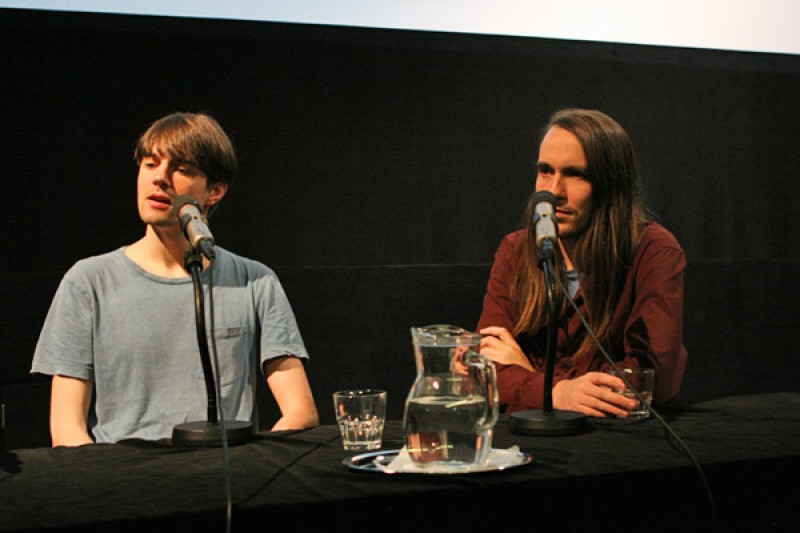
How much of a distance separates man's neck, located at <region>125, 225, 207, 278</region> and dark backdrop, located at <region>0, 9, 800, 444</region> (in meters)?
0.84

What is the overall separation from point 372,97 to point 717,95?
131cm

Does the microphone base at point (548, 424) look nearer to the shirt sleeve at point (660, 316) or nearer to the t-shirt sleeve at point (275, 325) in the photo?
the shirt sleeve at point (660, 316)

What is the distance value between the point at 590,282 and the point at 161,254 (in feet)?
3.32

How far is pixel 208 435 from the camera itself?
5.01 ft

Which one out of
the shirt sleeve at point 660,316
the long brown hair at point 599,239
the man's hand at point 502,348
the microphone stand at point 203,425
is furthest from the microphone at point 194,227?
the shirt sleeve at point 660,316

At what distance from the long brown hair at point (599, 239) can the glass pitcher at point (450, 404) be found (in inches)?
36.7

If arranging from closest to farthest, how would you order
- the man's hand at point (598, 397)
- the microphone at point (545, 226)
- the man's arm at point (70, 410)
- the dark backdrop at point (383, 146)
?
the microphone at point (545, 226) → the man's hand at point (598, 397) → the man's arm at point (70, 410) → the dark backdrop at point (383, 146)

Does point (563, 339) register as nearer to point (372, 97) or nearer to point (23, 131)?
point (372, 97)

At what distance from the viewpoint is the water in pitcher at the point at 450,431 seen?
4.16ft

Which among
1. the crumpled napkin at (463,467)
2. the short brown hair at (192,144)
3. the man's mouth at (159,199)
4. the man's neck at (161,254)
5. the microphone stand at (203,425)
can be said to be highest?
the short brown hair at (192,144)

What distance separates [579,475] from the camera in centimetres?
125

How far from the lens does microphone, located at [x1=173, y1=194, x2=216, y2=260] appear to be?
5.07 feet

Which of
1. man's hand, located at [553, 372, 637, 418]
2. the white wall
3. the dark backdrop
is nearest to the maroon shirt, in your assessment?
man's hand, located at [553, 372, 637, 418]

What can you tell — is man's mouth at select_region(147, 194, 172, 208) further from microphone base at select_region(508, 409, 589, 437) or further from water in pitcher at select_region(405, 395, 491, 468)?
water in pitcher at select_region(405, 395, 491, 468)
